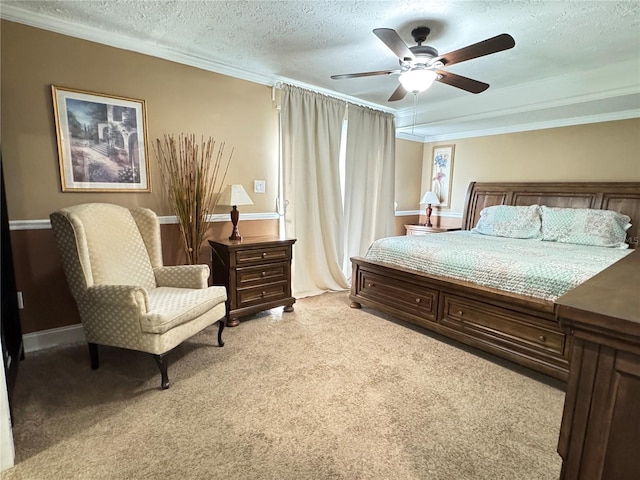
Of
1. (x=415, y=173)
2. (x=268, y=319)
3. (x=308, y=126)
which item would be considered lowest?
(x=268, y=319)

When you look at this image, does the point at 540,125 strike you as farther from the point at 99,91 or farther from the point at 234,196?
the point at 99,91

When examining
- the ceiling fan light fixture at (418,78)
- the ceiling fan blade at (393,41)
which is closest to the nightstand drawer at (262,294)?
the ceiling fan light fixture at (418,78)

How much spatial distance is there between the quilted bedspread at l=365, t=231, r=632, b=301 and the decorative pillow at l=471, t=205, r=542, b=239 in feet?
0.63

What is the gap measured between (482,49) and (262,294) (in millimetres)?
2582

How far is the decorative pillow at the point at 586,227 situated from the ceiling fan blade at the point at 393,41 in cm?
265

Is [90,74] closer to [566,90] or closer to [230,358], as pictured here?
[230,358]

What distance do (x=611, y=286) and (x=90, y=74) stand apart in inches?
134

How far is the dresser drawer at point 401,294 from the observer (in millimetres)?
2910

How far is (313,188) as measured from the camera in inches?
152

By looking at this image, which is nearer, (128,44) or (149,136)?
(128,44)

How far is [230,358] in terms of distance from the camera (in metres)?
2.46

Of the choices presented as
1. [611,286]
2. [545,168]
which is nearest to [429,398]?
[611,286]

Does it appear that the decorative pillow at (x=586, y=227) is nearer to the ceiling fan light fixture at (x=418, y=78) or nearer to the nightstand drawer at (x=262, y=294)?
the ceiling fan light fixture at (x=418, y=78)

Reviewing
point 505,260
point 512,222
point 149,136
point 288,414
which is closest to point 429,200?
point 512,222
